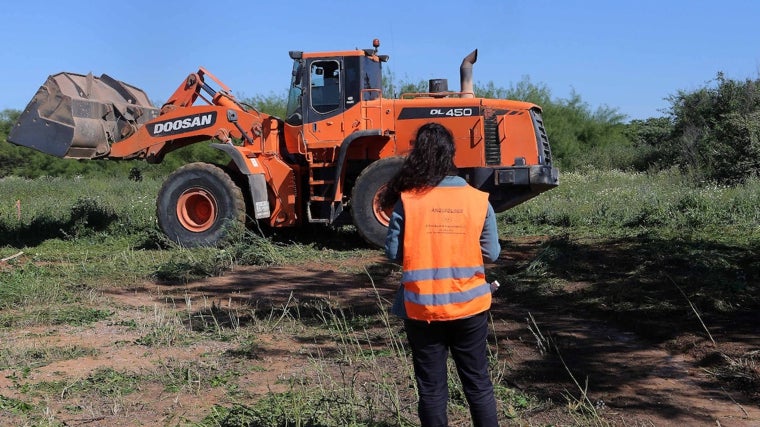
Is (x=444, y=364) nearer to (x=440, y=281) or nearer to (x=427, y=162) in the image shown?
(x=440, y=281)

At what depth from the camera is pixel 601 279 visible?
30.3ft

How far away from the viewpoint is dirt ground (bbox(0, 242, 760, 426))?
5.25 meters

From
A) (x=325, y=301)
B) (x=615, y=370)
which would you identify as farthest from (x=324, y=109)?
(x=615, y=370)

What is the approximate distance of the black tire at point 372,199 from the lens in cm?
1220

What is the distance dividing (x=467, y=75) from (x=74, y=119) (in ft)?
19.4

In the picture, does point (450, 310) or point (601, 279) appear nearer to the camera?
point (450, 310)

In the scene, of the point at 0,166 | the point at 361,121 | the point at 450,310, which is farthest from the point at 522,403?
the point at 0,166

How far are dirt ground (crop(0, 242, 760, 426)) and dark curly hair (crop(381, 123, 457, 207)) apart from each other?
1.51 metres

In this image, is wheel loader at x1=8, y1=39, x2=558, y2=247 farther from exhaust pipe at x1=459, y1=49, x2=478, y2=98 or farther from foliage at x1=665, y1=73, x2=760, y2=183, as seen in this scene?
foliage at x1=665, y1=73, x2=760, y2=183

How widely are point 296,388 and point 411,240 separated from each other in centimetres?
192

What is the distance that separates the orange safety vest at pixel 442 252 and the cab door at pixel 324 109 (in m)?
8.35

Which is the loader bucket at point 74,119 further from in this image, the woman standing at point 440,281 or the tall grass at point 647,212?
the woman standing at point 440,281

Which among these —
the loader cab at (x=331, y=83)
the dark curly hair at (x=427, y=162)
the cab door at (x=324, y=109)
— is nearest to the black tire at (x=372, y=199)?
the cab door at (x=324, y=109)

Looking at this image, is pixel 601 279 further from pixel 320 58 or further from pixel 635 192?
pixel 635 192
